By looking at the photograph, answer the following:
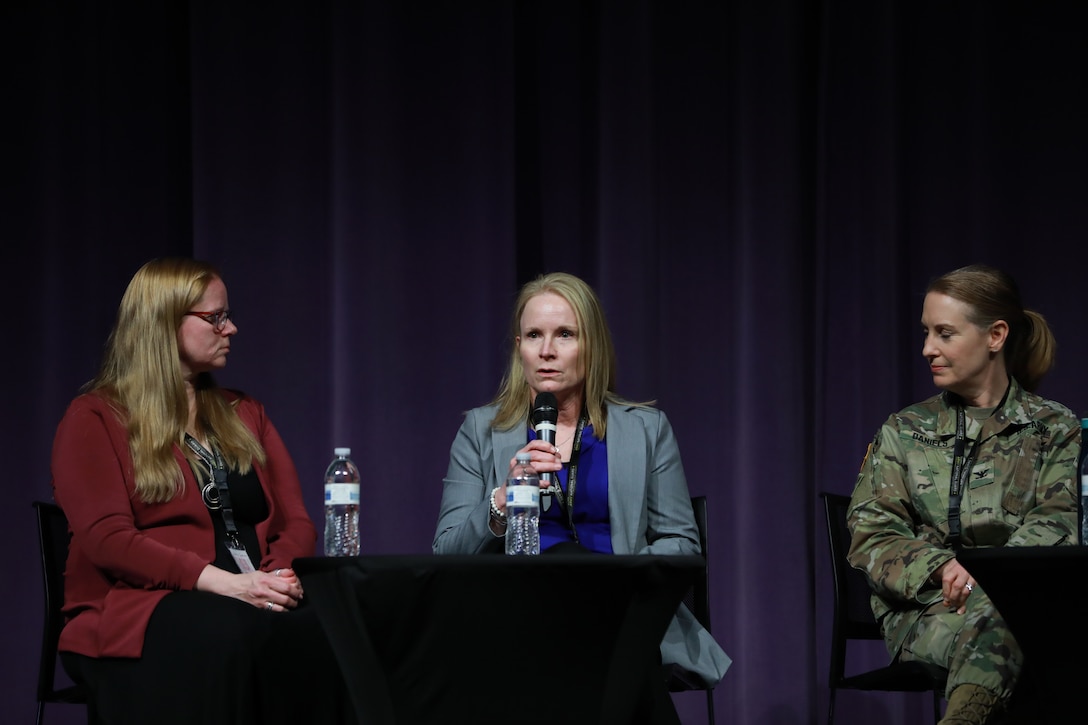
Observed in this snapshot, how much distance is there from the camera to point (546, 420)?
8.39 ft

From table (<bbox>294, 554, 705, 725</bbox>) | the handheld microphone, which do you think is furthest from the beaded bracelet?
table (<bbox>294, 554, 705, 725</bbox>)

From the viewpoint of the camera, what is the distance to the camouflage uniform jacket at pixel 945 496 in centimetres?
293

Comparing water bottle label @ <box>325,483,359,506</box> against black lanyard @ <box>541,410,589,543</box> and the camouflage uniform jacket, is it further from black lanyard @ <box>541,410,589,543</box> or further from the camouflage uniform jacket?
the camouflage uniform jacket

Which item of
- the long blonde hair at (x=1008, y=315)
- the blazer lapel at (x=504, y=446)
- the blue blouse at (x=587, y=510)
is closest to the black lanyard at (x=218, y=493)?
the blazer lapel at (x=504, y=446)

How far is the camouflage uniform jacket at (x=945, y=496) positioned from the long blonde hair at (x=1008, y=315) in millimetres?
104

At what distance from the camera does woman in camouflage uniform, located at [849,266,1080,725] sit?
290cm

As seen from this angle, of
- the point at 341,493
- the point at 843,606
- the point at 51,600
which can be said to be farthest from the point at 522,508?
the point at 51,600

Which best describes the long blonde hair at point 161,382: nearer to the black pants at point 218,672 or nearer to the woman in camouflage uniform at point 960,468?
the black pants at point 218,672

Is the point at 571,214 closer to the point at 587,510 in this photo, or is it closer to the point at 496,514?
the point at 587,510

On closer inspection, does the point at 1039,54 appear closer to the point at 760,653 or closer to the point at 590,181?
the point at 590,181

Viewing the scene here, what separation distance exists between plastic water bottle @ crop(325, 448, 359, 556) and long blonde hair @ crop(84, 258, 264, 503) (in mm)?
309

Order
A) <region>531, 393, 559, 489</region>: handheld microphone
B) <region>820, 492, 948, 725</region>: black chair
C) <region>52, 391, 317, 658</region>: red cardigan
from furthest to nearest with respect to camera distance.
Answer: <region>820, 492, 948, 725</region>: black chair, <region>52, 391, 317, 658</region>: red cardigan, <region>531, 393, 559, 489</region>: handheld microphone

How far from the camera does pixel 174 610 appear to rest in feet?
8.87

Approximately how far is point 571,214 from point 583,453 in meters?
1.57
